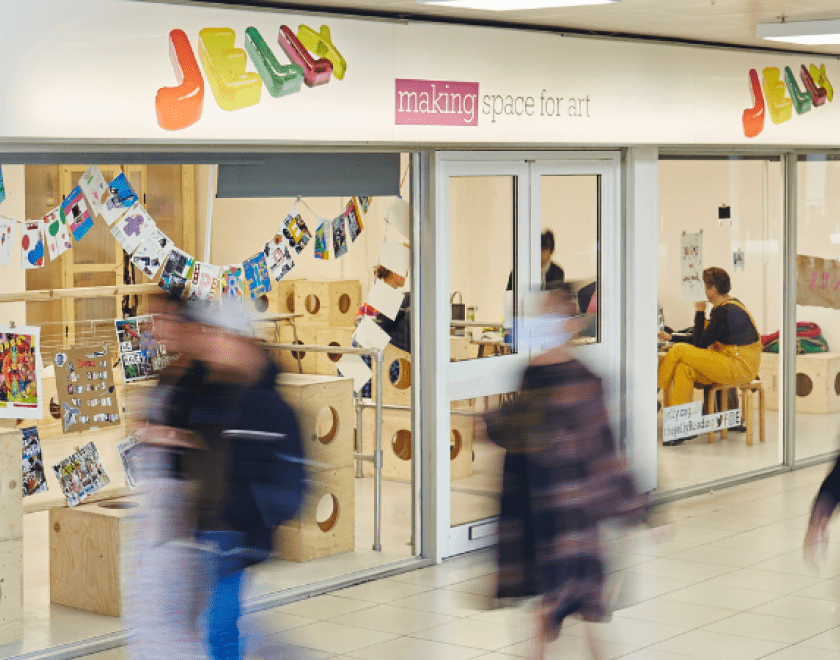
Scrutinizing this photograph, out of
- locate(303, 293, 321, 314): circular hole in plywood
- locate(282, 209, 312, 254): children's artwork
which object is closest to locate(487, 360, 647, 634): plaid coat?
locate(282, 209, 312, 254): children's artwork

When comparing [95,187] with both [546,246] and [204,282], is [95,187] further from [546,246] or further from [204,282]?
[546,246]

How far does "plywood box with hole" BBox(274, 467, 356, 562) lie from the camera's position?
6562 mm

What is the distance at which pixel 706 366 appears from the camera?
9.00 metres

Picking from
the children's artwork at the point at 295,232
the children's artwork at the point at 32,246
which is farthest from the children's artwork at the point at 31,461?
the children's artwork at the point at 295,232

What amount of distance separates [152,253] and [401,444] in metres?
2.95

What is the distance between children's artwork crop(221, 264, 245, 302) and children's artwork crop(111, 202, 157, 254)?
50 centimetres

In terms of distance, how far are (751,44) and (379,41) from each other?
10.3 ft

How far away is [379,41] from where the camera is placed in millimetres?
5996

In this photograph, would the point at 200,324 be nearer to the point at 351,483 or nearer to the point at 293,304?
the point at 351,483

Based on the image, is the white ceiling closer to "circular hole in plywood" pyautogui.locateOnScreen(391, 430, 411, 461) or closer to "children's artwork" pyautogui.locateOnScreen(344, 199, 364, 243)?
"children's artwork" pyautogui.locateOnScreen(344, 199, 364, 243)

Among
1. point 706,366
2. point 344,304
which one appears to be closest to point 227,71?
point 706,366

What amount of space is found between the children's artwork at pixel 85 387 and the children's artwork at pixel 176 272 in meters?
0.41

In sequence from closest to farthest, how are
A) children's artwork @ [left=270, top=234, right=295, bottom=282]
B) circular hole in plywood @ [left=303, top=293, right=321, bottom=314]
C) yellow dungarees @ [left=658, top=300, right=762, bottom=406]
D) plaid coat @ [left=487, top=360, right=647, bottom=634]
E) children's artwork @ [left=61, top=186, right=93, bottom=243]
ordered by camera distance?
1. plaid coat @ [left=487, top=360, right=647, bottom=634]
2. children's artwork @ [left=61, top=186, right=93, bottom=243]
3. children's artwork @ [left=270, top=234, right=295, bottom=282]
4. yellow dungarees @ [left=658, top=300, right=762, bottom=406]
5. circular hole in plywood @ [left=303, top=293, right=321, bottom=314]

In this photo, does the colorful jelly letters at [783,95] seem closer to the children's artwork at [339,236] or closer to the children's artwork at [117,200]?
the children's artwork at [339,236]
